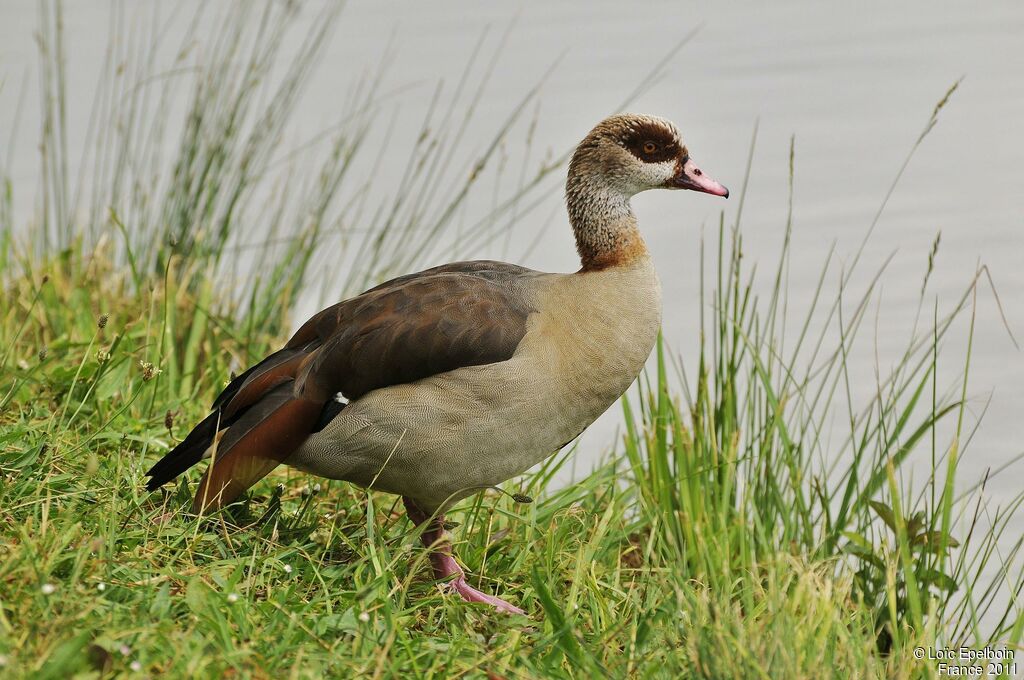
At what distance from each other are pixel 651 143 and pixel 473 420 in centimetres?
108

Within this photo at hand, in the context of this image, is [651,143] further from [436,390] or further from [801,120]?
[801,120]

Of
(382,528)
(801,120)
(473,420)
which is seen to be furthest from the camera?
(801,120)

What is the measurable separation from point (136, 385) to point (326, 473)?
3.80ft

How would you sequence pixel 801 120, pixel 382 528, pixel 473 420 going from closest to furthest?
pixel 473 420, pixel 382 528, pixel 801 120

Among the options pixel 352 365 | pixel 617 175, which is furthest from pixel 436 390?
pixel 617 175

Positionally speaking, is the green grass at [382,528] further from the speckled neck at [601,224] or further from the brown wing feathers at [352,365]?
the speckled neck at [601,224]

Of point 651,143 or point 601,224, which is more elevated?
point 651,143

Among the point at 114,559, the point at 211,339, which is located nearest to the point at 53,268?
the point at 211,339

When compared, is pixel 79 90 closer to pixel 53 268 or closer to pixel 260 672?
pixel 53 268

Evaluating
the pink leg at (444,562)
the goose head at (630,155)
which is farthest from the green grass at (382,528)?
the goose head at (630,155)

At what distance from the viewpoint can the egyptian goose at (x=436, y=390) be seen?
147 inches

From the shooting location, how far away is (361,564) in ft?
11.4

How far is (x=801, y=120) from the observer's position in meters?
8.26

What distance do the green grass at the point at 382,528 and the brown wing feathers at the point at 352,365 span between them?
131 mm
